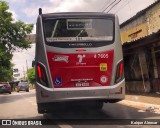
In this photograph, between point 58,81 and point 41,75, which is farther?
point 41,75

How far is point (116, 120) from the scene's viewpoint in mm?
10883

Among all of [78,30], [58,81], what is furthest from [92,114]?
[78,30]

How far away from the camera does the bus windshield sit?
10781mm

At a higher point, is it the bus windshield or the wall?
the wall

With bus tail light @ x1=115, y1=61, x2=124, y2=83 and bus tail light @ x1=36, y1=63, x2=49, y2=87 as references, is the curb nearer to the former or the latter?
bus tail light @ x1=115, y1=61, x2=124, y2=83

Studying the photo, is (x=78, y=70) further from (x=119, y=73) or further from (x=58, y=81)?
(x=119, y=73)

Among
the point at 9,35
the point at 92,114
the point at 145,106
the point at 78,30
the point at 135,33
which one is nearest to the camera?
the point at 78,30

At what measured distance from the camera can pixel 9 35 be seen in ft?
123

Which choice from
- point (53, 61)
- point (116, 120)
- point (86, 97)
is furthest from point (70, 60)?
point (116, 120)

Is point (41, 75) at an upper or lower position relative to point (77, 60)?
lower

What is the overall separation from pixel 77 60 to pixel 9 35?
91.7 ft

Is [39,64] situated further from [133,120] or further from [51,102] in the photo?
[133,120]

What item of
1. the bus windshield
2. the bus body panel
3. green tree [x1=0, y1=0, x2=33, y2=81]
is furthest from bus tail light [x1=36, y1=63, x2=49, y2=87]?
green tree [x1=0, y1=0, x2=33, y2=81]

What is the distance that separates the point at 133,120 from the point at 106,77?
4.84ft
